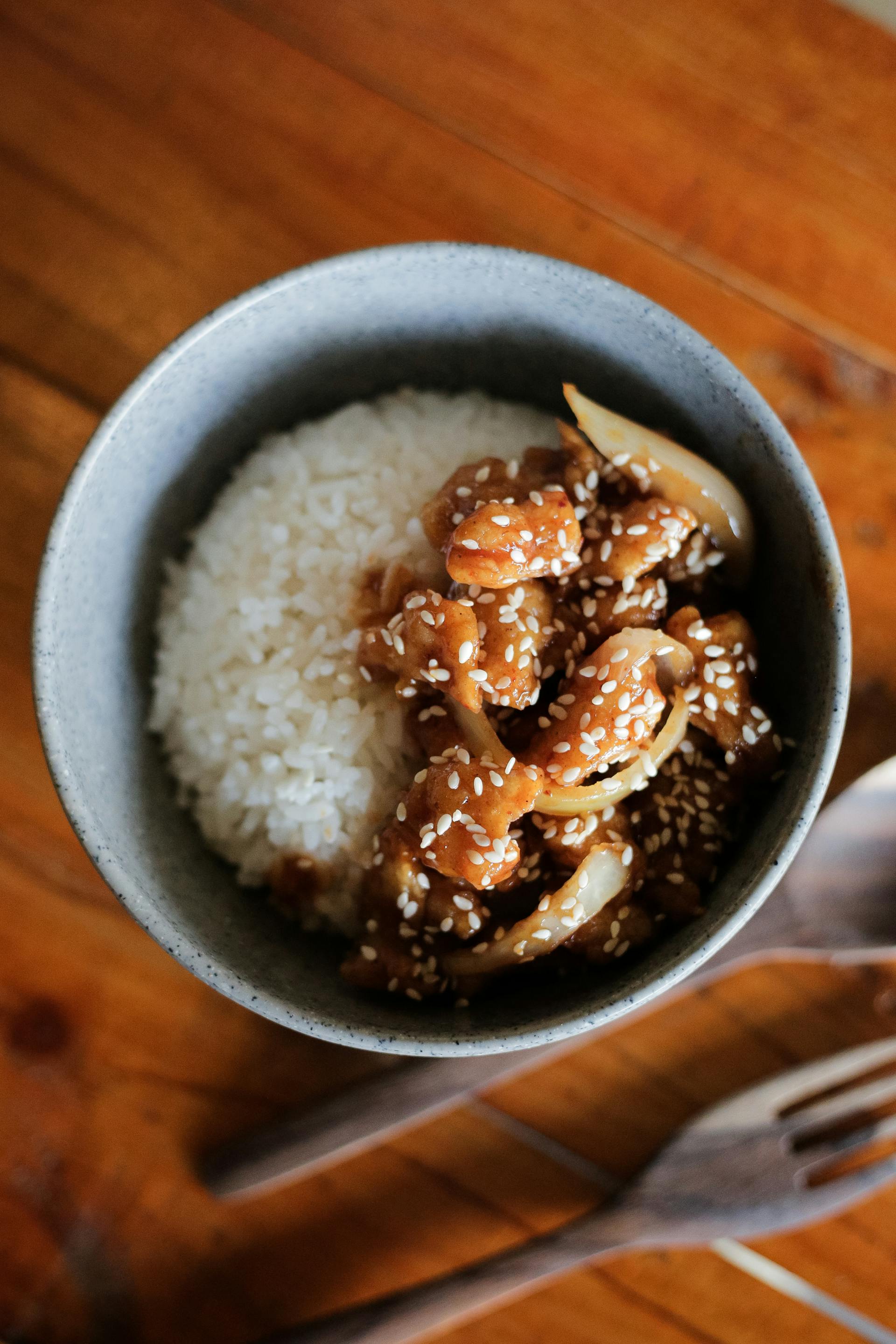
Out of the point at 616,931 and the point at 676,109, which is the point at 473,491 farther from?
the point at 676,109

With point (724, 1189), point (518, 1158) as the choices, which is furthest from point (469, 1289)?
point (724, 1189)

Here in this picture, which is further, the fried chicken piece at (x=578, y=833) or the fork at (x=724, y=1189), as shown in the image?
the fork at (x=724, y=1189)

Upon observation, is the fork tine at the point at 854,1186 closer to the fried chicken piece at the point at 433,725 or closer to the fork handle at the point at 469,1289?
the fork handle at the point at 469,1289

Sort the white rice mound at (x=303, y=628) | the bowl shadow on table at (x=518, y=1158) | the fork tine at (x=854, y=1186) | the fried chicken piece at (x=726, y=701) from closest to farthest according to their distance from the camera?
1. the fried chicken piece at (x=726, y=701)
2. the white rice mound at (x=303, y=628)
3. the fork tine at (x=854, y=1186)
4. the bowl shadow on table at (x=518, y=1158)

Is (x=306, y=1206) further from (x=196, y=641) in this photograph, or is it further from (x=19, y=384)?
(x=19, y=384)

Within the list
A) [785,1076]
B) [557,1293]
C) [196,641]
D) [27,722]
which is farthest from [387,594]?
[557,1293]

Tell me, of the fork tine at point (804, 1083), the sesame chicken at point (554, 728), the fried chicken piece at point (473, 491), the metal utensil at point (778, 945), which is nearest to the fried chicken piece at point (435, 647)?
the sesame chicken at point (554, 728)
